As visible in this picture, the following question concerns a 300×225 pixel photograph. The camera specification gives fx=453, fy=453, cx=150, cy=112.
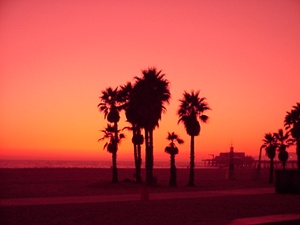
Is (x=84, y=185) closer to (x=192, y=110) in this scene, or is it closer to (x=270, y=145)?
(x=192, y=110)

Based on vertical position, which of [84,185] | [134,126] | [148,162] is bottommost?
[84,185]

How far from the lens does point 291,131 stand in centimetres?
5012

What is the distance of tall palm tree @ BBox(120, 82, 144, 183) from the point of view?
44375 millimetres

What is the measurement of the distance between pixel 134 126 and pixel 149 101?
543 cm

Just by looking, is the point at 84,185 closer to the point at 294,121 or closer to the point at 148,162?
the point at 148,162

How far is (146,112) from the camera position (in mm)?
41500

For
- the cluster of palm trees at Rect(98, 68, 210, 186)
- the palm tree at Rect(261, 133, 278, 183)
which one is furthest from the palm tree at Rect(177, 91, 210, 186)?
the palm tree at Rect(261, 133, 278, 183)

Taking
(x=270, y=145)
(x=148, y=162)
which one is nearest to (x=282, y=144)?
(x=270, y=145)

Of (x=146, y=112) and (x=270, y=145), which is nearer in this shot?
(x=146, y=112)

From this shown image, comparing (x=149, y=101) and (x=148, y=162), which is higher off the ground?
(x=149, y=101)

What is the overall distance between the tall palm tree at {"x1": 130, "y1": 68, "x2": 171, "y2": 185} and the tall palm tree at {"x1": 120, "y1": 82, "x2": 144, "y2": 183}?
1.53 meters

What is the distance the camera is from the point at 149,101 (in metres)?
41.8

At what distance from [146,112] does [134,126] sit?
17.1ft

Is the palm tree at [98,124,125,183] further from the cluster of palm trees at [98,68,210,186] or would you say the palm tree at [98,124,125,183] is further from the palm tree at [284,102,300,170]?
the palm tree at [284,102,300,170]
